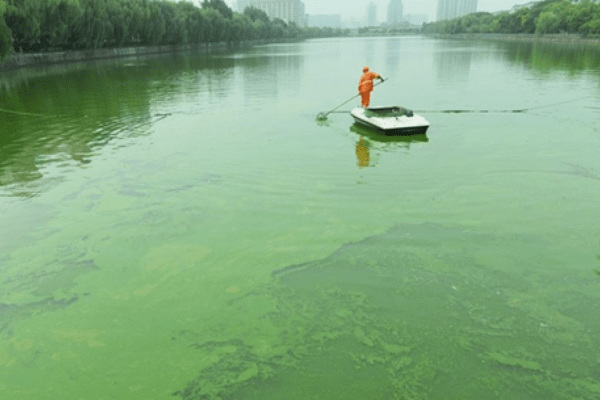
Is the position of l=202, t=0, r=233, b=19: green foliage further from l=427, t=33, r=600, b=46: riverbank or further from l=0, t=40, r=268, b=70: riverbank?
l=427, t=33, r=600, b=46: riverbank

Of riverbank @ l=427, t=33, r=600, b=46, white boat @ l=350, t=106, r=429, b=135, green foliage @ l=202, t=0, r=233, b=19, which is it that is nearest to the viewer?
white boat @ l=350, t=106, r=429, b=135

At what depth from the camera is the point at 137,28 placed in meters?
54.7

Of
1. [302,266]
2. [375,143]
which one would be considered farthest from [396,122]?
[302,266]

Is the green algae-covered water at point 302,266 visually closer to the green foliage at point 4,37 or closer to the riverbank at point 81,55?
the green foliage at point 4,37

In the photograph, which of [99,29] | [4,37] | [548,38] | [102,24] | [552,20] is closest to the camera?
[4,37]

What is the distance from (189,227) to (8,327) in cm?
292

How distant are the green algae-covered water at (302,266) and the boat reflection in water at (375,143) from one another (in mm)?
96

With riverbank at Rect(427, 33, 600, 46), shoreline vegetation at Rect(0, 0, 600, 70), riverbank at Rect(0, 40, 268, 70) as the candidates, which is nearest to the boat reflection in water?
Result: shoreline vegetation at Rect(0, 0, 600, 70)

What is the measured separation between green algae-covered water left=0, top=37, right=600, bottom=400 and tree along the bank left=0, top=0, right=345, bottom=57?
28.8 m

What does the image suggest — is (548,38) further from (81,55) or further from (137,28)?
(81,55)

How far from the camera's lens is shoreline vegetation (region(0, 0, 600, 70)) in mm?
36656

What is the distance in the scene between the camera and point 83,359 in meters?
4.57

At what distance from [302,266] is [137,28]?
5669cm

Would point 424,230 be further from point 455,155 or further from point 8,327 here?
point 8,327
